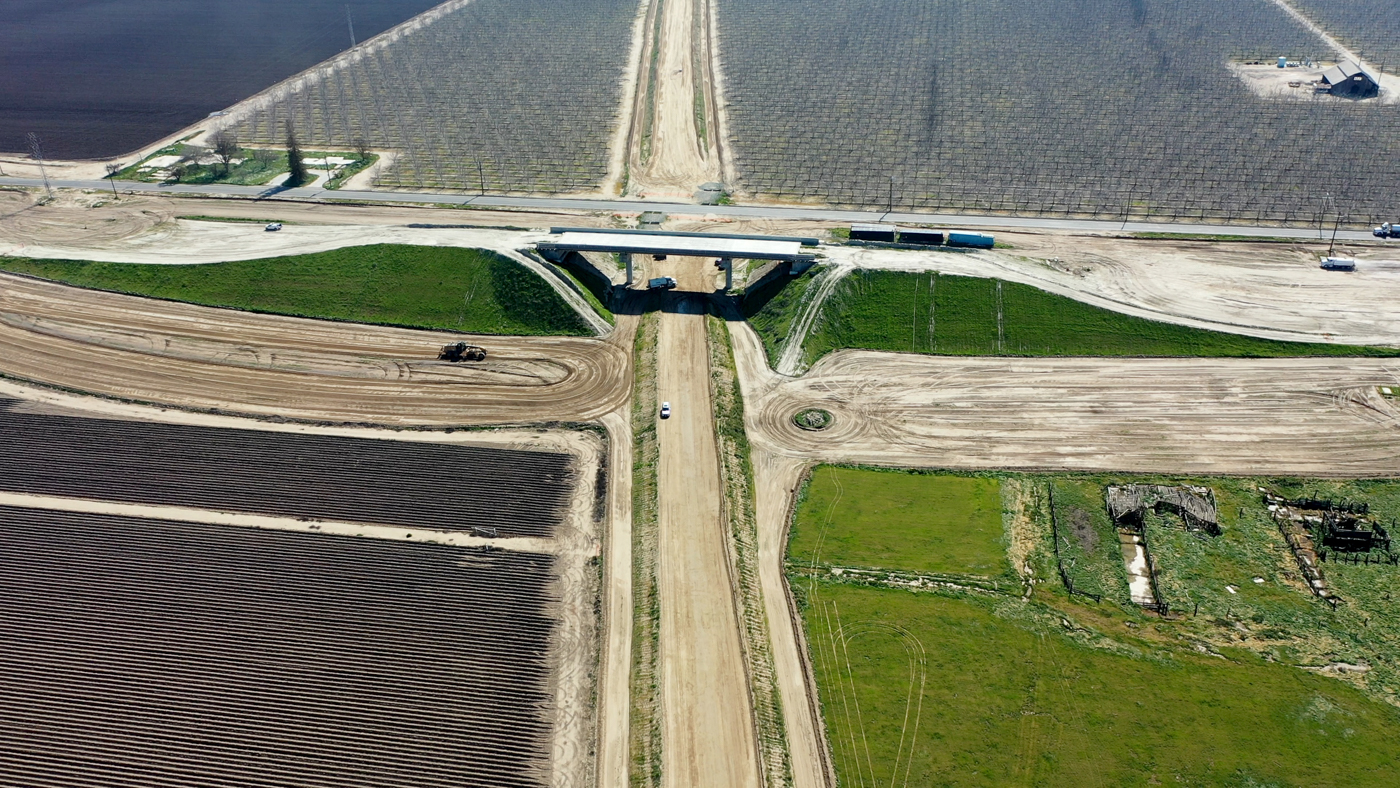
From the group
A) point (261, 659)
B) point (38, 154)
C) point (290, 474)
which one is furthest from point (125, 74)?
point (261, 659)

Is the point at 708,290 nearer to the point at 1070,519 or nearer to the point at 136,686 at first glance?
the point at 1070,519

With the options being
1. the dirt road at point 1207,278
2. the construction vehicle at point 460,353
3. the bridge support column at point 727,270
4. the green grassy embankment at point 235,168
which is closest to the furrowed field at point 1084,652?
the dirt road at point 1207,278

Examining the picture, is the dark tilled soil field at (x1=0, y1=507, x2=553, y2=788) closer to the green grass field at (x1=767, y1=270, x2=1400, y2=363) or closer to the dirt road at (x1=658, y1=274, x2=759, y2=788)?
the dirt road at (x1=658, y1=274, x2=759, y2=788)

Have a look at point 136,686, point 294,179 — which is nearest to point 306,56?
point 294,179

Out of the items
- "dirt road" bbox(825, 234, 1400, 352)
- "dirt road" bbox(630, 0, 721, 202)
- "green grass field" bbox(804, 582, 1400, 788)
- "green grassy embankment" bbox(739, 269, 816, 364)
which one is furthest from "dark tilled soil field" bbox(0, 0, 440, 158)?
"green grass field" bbox(804, 582, 1400, 788)

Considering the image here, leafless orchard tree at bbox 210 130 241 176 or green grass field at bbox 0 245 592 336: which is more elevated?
leafless orchard tree at bbox 210 130 241 176

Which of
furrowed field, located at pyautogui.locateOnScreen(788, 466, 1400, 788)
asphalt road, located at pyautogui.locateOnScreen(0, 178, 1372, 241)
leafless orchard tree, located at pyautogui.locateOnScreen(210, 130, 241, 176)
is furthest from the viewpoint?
leafless orchard tree, located at pyautogui.locateOnScreen(210, 130, 241, 176)

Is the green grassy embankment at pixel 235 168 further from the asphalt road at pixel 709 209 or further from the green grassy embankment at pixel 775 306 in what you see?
the green grassy embankment at pixel 775 306
